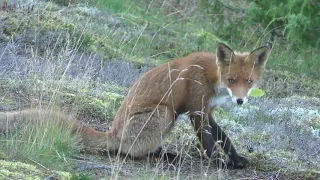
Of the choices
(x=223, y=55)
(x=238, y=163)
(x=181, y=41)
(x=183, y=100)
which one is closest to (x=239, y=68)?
(x=223, y=55)

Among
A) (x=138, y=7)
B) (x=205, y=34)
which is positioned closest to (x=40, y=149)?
(x=205, y=34)

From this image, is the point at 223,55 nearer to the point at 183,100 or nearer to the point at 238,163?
the point at 183,100

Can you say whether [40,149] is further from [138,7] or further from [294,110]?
[138,7]

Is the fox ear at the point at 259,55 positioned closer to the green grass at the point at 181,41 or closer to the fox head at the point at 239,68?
the fox head at the point at 239,68

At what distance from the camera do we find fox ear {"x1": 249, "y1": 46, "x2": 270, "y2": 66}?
707 centimetres

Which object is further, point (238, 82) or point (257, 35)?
point (257, 35)

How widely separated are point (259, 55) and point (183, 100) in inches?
40.8

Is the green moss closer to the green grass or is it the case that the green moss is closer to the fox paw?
the fox paw

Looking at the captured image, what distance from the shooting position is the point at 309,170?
6922 millimetres

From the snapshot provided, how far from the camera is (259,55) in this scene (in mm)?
7125

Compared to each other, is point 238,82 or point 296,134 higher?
point 238,82

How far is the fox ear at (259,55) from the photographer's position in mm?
7074

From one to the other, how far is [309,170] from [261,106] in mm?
3030

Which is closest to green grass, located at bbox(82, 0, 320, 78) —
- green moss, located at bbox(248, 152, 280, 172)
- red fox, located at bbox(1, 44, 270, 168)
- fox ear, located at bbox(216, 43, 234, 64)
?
red fox, located at bbox(1, 44, 270, 168)
